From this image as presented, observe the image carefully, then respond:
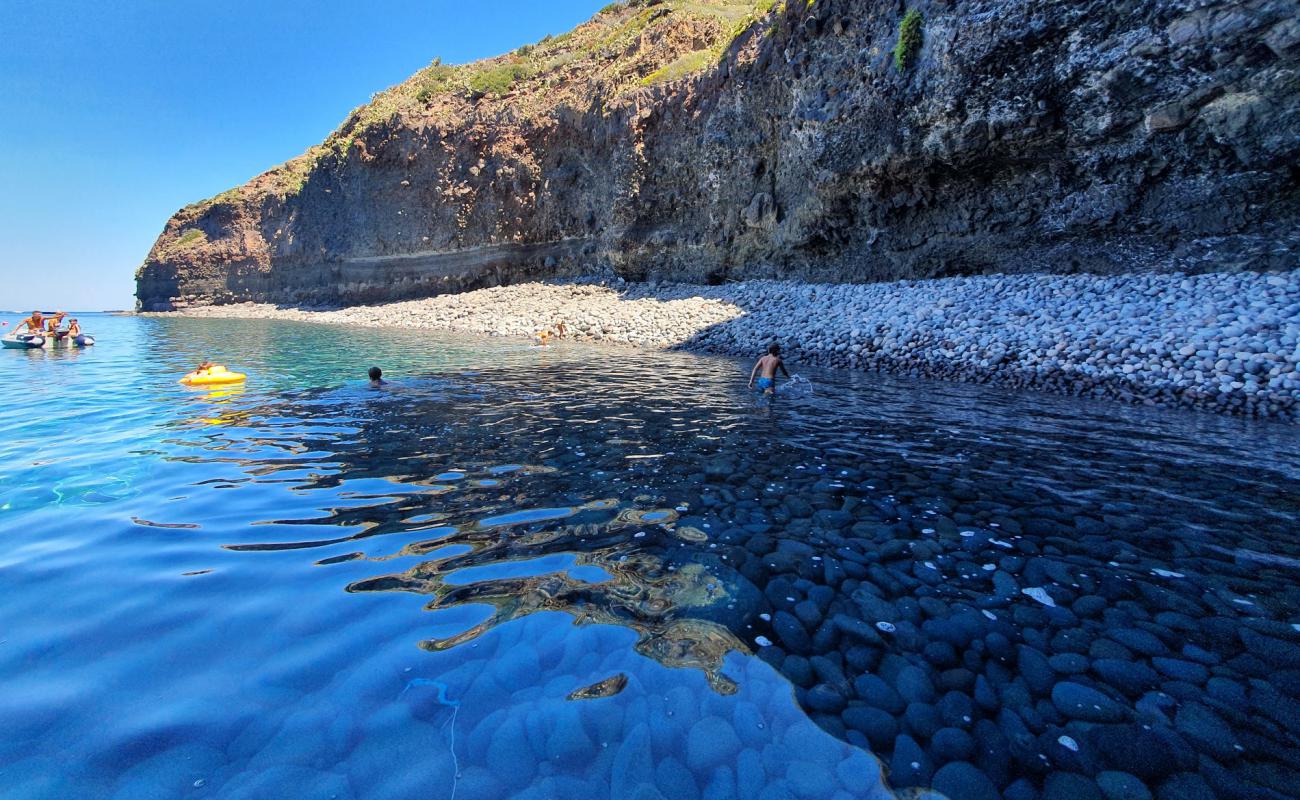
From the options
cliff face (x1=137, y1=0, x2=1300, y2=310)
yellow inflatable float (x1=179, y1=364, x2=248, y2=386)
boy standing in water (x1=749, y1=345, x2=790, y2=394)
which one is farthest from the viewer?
cliff face (x1=137, y1=0, x2=1300, y2=310)

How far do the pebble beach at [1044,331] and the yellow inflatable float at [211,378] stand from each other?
13.8m

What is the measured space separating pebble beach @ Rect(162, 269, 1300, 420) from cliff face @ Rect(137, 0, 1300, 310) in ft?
6.31

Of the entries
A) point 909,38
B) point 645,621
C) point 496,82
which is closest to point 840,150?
point 909,38

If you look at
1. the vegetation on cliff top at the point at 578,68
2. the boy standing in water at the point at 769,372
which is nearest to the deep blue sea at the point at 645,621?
the boy standing in water at the point at 769,372

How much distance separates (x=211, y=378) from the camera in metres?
11.8

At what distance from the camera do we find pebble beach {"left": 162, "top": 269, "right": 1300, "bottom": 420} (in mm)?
10156

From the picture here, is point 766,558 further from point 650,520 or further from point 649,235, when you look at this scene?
point 649,235

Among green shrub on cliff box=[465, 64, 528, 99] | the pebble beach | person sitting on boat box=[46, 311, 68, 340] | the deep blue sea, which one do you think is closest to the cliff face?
green shrub on cliff box=[465, 64, 528, 99]

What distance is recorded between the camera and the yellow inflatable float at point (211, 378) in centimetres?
1178

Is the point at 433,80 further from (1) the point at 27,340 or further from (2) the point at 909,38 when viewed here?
(2) the point at 909,38

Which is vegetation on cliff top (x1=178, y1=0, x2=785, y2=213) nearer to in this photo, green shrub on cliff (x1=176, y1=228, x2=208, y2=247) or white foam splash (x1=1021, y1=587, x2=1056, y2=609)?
green shrub on cliff (x1=176, y1=228, x2=208, y2=247)

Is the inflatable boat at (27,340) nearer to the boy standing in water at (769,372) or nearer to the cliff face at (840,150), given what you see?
the boy standing in water at (769,372)

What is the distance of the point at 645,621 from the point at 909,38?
2231cm

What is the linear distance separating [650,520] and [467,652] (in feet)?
6.77
